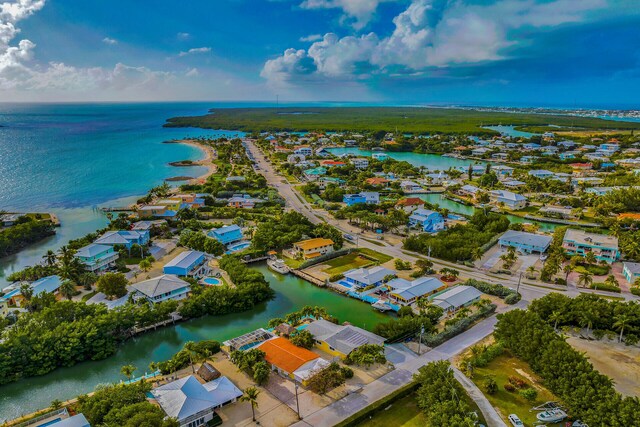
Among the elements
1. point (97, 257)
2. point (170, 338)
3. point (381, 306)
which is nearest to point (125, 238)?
point (97, 257)

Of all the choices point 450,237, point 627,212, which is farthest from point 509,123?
point 450,237

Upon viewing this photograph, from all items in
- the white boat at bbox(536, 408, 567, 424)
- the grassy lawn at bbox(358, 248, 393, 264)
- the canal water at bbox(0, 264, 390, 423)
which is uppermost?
the white boat at bbox(536, 408, 567, 424)

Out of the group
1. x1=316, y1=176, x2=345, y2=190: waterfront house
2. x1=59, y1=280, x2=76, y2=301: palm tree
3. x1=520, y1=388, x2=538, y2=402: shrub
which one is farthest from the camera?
x1=316, y1=176, x2=345, y2=190: waterfront house

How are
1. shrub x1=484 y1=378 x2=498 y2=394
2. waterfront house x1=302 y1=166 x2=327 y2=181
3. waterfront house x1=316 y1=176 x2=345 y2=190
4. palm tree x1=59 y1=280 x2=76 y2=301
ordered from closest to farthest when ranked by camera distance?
shrub x1=484 y1=378 x2=498 y2=394, palm tree x1=59 y1=280 x2=76 y2=301, waterfront house x1=316 y1=176 x2=345 y2=190, waterfront house x1=302 y1=166 x2=327 y2=181

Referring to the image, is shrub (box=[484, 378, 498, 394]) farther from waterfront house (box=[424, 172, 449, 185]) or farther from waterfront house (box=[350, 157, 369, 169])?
waterfront house (box=[350, 157, 369, 169])

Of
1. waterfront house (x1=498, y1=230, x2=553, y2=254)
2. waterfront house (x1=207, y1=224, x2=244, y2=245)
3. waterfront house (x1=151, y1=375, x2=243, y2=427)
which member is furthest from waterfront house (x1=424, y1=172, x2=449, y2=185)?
waterfront house (x1=151, y1=375, x2=243, y2=427)

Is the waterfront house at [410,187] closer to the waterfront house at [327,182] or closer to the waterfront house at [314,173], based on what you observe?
the waterfront house at [327,182]
